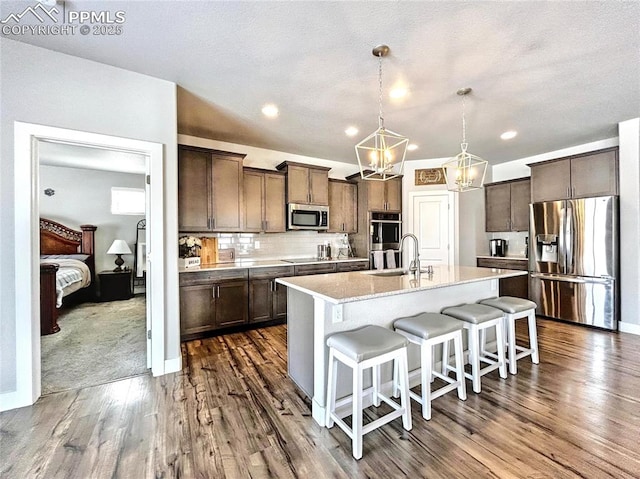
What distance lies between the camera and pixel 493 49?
211 cm

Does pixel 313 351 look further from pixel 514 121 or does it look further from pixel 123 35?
pixel 514 121

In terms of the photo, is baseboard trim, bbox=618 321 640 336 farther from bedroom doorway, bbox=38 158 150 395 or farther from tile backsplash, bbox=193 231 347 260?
bedroom doorway, bbox=38 158 150 395

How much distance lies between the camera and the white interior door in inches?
199

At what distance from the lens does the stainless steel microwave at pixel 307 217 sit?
173 inches

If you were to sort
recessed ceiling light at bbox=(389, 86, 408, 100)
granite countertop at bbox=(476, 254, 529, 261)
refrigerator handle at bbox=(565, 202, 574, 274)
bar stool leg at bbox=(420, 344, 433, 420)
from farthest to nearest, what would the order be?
granite countertop at bbox=(476, 254, 529, 261) → refrigerator handle at bbox=(565, 202, 574, 274) → recessed ceiling light at bbox=(389, 86, 408, 100) → bar stool leg at bbox=(420, 344, 433, 420)

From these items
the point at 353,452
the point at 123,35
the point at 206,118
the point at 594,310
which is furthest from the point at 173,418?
the point at 594,310

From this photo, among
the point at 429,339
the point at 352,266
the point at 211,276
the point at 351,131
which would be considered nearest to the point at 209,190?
the point at 211,276

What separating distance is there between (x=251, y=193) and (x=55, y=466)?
331cm

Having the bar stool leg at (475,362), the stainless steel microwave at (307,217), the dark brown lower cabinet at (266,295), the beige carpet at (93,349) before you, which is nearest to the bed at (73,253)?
the beige carpet at (93,349)

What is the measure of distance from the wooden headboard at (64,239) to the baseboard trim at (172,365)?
463cm

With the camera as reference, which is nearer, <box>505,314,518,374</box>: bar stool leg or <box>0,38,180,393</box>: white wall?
<box>0,38,180,393</box>: white wall

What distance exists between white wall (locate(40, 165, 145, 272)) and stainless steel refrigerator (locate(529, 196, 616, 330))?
25.4 ft

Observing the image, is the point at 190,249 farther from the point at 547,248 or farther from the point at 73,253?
the point at 547,248

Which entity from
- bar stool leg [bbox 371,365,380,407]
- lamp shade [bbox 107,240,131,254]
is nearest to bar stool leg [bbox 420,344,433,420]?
bar stool leg [bbox 371,365,380,407]
